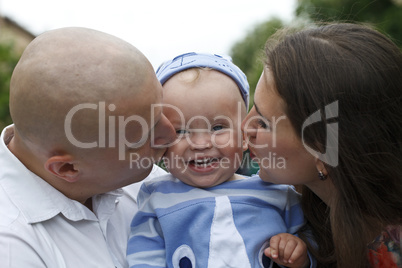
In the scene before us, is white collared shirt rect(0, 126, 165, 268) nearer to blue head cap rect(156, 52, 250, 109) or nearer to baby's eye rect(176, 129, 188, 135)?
baby's eye rect(176, 129, 188, 135)

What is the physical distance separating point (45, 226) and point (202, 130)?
91 centimetres

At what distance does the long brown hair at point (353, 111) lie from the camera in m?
1.95

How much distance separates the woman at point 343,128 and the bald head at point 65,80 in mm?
660

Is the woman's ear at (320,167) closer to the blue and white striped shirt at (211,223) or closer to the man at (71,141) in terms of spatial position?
the blue and white striped shirt at (211,223)

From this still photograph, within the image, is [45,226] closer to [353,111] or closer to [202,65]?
[202,65]

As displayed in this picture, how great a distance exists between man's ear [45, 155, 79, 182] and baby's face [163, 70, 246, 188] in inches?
21.7

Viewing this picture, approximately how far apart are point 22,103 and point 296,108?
1177 mm

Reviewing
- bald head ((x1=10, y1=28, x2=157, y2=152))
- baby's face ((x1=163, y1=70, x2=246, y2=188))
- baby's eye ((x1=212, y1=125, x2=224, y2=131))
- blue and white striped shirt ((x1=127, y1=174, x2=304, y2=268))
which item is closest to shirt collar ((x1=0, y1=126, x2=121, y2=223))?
bald head ((x1=10, y1=28, x2=157, y2=152))

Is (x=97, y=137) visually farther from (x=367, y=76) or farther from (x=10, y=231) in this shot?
(x=367, y=76)

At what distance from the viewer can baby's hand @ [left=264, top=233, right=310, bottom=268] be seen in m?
2.12

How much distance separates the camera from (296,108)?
202 centimetres

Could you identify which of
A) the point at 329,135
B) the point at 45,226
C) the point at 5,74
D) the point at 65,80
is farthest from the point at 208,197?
the point at 5,74

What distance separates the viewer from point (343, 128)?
1983mm

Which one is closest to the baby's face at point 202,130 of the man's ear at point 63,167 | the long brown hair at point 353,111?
the long brown hair at point 353,111
